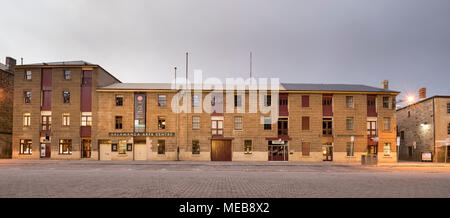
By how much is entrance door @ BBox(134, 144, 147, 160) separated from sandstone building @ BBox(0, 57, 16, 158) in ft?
59.0

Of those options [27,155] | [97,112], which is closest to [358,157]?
[97,112]

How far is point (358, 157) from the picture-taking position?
3206 cm

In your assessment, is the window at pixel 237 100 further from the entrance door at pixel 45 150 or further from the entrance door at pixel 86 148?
the entrance door at pixel 45 150

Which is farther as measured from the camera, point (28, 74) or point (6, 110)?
point (6, 110)

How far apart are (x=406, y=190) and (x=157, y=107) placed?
27037 mm

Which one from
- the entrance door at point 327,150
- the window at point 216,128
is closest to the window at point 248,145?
the window at point 216,128

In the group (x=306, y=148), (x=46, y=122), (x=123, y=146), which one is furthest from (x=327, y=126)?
(x=46, y=122)

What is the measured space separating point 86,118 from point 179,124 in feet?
38.8

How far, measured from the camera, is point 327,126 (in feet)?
107

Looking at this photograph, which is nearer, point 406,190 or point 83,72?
point 406,190

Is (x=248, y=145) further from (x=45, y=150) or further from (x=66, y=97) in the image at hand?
(x=45, y=150)

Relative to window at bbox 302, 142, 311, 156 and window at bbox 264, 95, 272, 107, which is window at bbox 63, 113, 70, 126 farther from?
window at bbox 302, 142, 311, 156
